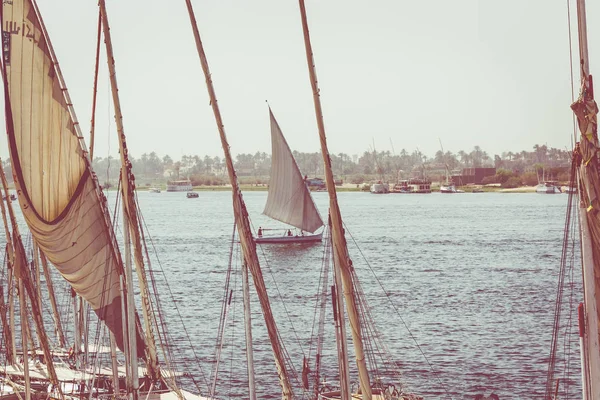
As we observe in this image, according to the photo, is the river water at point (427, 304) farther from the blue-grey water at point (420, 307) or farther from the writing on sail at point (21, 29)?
the writing on sail at point (21, 29)

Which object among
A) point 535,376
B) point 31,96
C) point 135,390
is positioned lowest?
point 535,376

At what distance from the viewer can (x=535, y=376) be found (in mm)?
56531

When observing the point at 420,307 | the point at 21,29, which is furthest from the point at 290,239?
the point at 21,29

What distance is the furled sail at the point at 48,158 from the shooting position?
24.7m

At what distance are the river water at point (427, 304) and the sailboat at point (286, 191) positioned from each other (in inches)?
216

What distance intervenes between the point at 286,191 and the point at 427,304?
31.1 m

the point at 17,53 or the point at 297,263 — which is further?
the point at 297,263

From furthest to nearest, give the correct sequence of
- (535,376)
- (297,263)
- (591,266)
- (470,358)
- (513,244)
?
(513,244) → (297,263) → (470,358) → (535,376) → (591,266)

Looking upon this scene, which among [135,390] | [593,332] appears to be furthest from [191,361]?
[593,332]

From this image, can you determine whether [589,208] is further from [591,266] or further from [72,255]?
[72,255]

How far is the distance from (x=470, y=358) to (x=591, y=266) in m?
40.9

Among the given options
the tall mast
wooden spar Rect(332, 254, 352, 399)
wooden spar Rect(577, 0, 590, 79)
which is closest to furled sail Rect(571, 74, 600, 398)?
the tall mast

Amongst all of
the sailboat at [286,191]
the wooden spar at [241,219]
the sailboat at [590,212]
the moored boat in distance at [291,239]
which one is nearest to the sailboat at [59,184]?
the wooden spar at [241,219]

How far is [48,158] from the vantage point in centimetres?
2566
